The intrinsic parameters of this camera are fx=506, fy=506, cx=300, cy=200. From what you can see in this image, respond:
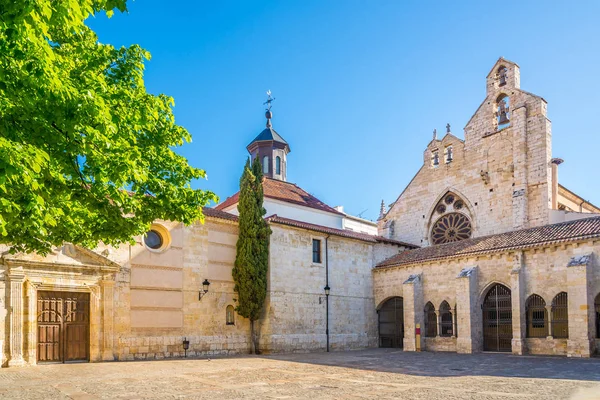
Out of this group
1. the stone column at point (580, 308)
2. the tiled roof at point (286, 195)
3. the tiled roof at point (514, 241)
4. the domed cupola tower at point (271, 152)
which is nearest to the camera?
the stone column at point (580, 308)

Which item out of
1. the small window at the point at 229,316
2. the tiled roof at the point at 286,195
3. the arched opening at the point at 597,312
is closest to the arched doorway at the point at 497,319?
the arched opening at the point at 597,312

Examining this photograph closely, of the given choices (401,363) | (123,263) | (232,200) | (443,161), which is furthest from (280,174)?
(401,363)

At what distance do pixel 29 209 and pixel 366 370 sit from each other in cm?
1076

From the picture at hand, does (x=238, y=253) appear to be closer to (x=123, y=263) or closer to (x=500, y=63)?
(x=123, y=263)

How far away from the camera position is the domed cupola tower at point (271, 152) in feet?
125

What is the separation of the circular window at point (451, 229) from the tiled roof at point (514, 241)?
449cm

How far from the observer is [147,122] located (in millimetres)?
10297

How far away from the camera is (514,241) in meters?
21.6

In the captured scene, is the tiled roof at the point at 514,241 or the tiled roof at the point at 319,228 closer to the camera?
the tiled roof at the point at 514,241

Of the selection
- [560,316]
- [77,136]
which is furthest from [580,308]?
[77,136]

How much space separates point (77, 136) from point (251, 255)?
14.6 meters

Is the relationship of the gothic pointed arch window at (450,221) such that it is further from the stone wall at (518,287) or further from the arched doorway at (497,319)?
the arched doorway at (497,319)

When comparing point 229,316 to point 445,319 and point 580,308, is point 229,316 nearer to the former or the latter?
point 445,319

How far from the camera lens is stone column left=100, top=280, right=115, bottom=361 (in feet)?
60.7
